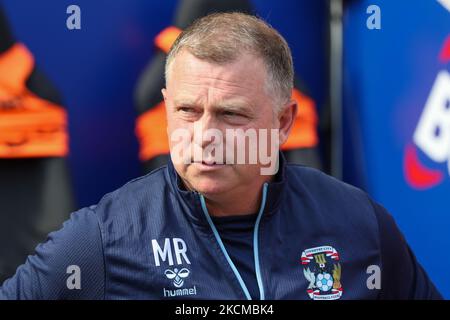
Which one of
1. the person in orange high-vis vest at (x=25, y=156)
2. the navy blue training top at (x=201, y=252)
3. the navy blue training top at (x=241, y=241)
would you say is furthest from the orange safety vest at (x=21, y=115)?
the navy blue training top at (x=241, y=241)

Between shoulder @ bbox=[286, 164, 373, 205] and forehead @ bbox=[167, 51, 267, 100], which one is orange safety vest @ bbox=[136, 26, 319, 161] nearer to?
shoulder @ bbox=[286, 164, 373, 205]

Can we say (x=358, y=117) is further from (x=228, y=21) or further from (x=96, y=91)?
(x=228, y=21)

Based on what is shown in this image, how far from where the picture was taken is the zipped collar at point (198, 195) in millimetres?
1710

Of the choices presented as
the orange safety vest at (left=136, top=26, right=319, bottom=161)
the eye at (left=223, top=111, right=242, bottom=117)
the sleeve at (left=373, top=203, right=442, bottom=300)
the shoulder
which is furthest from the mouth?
the orange safety vest at (left=136, top=26, right=319, bottom=161)

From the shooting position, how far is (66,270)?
165 centimetres

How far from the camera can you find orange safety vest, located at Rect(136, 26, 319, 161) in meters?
2.68

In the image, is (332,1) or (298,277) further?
(332,1)

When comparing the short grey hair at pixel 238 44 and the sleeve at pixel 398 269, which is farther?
the sleeve at pixel 398 269

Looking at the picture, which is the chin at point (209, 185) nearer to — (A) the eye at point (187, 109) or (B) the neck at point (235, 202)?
(B) the neck at point (235, 202)

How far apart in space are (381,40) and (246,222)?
128cm
